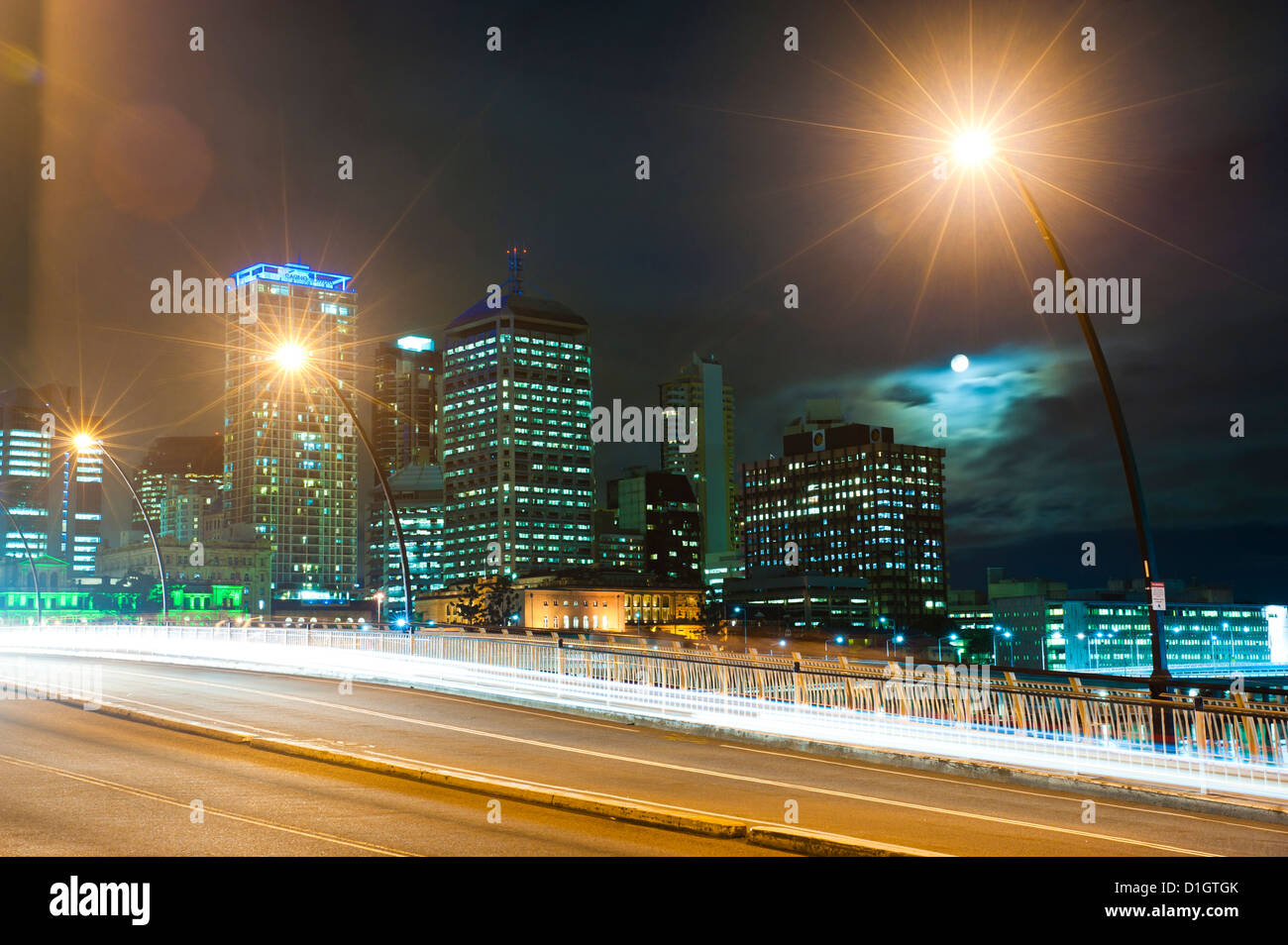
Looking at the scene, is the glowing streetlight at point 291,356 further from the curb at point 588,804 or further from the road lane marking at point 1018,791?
the road lane marking at point 1018,791

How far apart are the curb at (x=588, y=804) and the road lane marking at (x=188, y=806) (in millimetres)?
3024

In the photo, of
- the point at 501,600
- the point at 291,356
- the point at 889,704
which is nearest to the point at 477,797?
the point at 889,704

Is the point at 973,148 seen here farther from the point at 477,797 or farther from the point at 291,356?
the point at 291,356

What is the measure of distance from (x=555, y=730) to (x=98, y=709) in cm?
1024

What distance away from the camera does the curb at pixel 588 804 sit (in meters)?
11.1

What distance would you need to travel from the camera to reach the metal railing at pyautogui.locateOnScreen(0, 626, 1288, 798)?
1603cm

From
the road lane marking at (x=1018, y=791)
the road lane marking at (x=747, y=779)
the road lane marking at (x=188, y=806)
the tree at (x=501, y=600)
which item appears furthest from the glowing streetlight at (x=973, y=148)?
the tree at (x=501, y=600)

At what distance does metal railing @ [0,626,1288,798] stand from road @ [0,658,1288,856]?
39.6 inches

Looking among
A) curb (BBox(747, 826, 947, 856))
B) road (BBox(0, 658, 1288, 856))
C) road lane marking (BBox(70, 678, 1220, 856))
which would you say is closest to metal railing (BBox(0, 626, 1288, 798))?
road (BBox(0, 658, 1288, 856))

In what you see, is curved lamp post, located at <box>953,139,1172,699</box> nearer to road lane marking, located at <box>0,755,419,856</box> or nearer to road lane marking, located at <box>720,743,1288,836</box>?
road lane marking, located at <box>720,743,1288,836</box>
